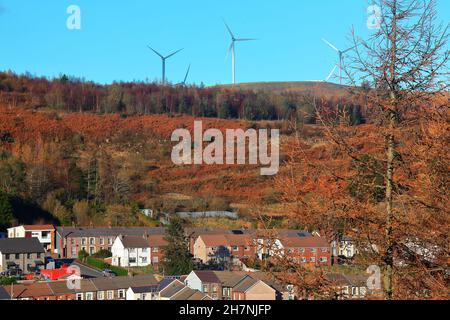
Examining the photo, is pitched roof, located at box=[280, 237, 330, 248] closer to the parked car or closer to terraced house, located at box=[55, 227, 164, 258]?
the parked car

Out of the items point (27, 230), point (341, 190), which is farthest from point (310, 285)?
point (27, 230)

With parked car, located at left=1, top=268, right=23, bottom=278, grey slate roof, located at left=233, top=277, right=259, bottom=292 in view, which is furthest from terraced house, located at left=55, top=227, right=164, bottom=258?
grey slate roof, located at left=233, top=277, right=259, bottom=292

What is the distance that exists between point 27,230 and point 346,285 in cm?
2546

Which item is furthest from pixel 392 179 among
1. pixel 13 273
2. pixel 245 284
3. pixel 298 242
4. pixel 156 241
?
pixel 156 241

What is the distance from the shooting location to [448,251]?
4543mm

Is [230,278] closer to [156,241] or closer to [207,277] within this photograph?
[207,277]

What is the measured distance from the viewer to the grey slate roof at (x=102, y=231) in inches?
1129

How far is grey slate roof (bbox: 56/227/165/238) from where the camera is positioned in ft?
94.1

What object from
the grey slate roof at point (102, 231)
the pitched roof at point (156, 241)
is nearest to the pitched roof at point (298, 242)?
the pitched roof at point (156, 241)

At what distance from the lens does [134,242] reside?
26.8m

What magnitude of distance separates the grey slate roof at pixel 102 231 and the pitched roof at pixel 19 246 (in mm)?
3034

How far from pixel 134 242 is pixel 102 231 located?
9.40 feet

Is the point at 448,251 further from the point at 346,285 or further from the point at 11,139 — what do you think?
the point at 11,139

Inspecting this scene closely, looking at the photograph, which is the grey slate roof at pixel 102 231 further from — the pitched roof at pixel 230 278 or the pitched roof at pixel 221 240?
the pitched roof at pixel 230 278
